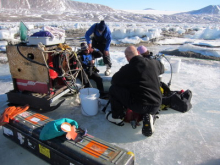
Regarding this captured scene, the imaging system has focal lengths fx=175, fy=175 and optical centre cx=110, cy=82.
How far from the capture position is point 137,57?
1.91 meters

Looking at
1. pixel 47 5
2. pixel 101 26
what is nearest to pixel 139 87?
pixel 101 26

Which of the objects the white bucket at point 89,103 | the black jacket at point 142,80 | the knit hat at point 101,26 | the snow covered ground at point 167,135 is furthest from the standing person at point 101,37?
the black jacket at point 142,80

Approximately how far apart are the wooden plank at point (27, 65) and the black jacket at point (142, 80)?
1.13 metres

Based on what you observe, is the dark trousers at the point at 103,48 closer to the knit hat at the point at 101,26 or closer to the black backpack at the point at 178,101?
the knit hat at the point at 101,26

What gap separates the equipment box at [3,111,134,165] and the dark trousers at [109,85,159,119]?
0.66 m

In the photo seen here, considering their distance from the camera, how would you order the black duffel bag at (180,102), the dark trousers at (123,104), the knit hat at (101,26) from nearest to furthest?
the dark trousers at (123,104)
the black duffel bag at (180,102)
the knit hat at (101,26)

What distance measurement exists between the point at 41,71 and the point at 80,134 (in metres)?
1.28

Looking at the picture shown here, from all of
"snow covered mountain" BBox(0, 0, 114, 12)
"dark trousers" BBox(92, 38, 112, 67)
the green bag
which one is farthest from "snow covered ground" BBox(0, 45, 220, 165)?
"snow covered mountain" BBox(0, 0, 114, 12)

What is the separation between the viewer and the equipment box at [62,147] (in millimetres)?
1300

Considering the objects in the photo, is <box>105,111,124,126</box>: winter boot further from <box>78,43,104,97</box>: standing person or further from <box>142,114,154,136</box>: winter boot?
<box>78,43,104,97</box>: standing person

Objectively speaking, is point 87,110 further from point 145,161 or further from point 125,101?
point 145,161

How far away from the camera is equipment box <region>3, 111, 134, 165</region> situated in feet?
4.26

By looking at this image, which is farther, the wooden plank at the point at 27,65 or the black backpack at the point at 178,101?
the black backpack at the point at 178,101

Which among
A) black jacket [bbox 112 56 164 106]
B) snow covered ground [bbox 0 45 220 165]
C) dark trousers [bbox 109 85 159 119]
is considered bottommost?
snow covered ground [bbox 0 45 220 165]
